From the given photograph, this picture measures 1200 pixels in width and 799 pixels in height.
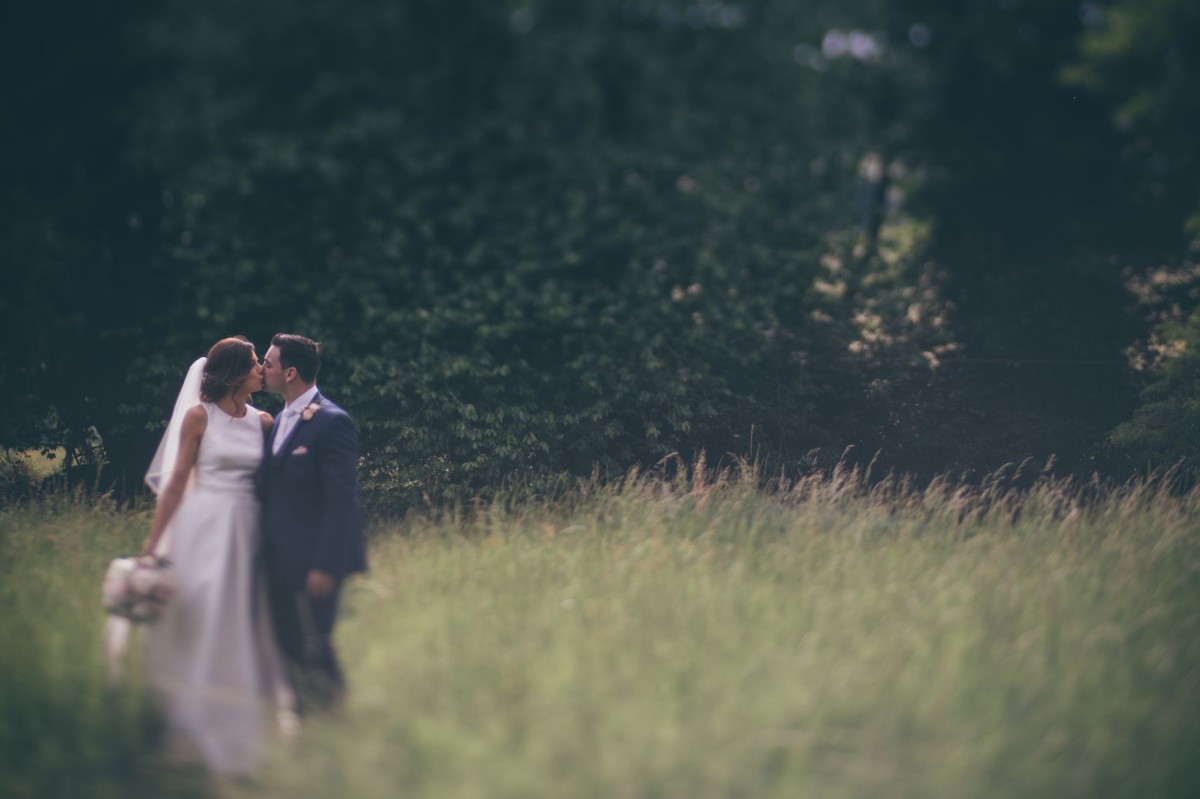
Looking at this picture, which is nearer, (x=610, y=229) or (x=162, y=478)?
(x=162, y=478)

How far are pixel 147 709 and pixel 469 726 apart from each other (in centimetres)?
162

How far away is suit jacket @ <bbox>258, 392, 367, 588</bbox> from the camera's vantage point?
456 centimetres

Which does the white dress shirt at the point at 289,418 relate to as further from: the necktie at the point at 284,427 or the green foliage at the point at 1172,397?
the green foliage at the point at 1172,397

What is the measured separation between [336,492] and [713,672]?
82.0 inches

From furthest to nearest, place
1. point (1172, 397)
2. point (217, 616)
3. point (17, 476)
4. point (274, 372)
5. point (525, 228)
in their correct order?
1. point (17, 476)
2. point (1172, 397)
3. point (525, 228)
4. point (274, 372)
5. point (217, 616)

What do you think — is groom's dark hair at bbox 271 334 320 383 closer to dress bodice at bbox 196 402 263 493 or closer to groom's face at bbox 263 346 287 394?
groom's face at bbox 263 346 287 394

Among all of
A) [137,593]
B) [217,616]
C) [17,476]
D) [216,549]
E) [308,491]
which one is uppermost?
[308,491]

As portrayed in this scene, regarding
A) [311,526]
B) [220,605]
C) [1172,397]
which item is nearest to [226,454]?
[311,526]

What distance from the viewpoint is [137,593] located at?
4.30m

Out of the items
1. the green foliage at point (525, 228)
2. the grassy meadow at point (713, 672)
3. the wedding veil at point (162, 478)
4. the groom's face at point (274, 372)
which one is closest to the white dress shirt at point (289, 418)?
the groom's face at point (274, 372)

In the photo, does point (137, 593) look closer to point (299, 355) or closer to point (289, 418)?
point (289, 418)

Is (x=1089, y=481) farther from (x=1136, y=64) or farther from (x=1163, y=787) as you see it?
(x=1163, y=787)

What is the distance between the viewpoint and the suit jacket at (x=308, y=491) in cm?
456

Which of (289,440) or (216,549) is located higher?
(289,440)
